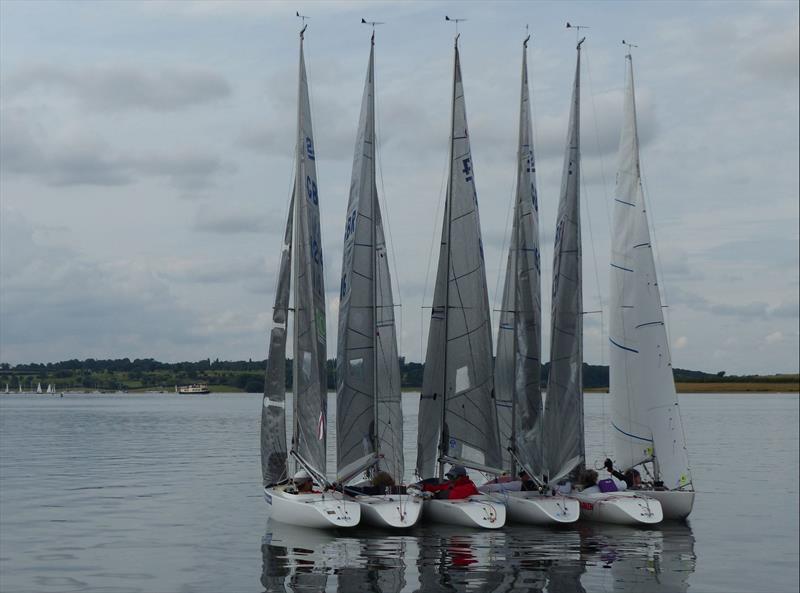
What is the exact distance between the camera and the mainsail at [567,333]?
1248 inches

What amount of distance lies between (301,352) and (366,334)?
84.6 inches

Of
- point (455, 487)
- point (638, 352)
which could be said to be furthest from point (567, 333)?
point (455, 487)

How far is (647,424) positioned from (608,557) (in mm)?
8076

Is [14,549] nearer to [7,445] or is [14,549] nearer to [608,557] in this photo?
[608,557]

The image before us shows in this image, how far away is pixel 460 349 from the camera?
31.1 meters

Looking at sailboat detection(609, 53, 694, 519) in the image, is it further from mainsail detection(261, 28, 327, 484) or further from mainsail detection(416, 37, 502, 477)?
mainsail detection(261, 28, 327, 484)

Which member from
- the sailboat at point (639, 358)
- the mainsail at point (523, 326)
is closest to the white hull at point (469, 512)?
the mainsail at point (523, 326)

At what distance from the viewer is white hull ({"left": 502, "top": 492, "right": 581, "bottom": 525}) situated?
29172 mm

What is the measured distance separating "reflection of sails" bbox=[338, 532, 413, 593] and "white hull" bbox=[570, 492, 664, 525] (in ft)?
19.8

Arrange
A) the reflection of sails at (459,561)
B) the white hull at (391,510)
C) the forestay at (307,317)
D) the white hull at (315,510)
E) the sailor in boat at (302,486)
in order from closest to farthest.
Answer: the reflection of sails at (459,561) < the white hull at (315,510) < the white hull at (391,510) < the sailor in boat at (302,486) < the forestay at (307,317)

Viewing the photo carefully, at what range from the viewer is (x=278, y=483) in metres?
31.1

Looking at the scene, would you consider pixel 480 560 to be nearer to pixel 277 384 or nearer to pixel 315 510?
pixel 315 510

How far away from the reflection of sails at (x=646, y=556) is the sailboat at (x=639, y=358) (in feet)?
6.94

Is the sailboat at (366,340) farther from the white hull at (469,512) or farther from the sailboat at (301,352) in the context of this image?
the white hull at (469,512)
